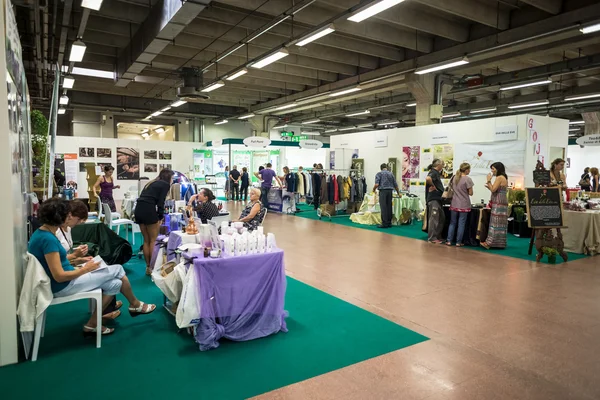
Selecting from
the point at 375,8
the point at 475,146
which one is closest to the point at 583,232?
the point at 475,146

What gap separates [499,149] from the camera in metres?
9.91

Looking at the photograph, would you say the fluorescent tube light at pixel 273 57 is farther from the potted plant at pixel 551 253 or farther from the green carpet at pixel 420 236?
the potted plant at pixel 551 253

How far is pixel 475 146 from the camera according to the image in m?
10.4

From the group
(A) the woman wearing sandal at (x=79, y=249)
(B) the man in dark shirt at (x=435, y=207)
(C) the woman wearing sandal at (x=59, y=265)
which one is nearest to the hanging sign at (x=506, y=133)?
(B) the man in dark shirt at (x=435, y=207)

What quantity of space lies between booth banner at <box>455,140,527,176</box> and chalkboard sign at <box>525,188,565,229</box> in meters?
3.24

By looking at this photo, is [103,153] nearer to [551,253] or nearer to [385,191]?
[385,191]

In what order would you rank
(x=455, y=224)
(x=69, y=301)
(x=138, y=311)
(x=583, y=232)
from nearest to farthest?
1. (x=69, y=301)
2. (x=138, y=311)
3. (x=583, y=232)
4. (x=455, y=224)

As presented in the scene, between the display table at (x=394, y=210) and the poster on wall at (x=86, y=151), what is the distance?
37.6 feet

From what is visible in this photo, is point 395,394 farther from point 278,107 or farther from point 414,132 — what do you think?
point 278,107

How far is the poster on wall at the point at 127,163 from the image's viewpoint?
17141 mm

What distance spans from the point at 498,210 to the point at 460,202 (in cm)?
63

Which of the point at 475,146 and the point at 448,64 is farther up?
the point at 448,64

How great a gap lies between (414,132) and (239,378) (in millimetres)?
10315

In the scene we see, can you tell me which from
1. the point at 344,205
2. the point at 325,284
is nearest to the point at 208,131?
the point at 344,205
